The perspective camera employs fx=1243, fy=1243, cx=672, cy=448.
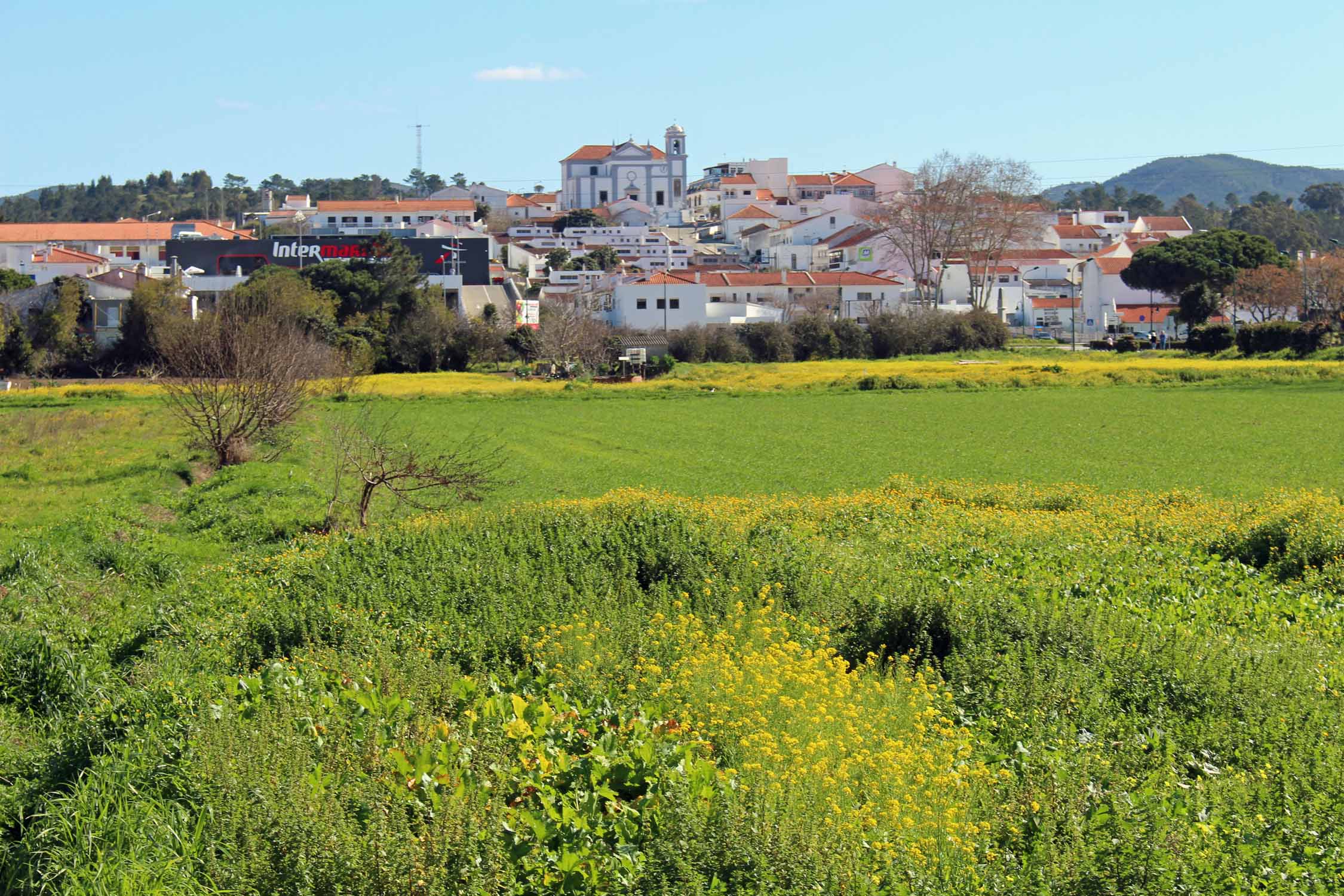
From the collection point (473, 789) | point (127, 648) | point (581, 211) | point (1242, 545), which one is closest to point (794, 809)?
point (473, 789)

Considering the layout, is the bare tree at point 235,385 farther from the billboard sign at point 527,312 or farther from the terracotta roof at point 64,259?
the terracotta roof at point 64,259

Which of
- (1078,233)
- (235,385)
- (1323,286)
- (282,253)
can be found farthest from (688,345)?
(1078,233)

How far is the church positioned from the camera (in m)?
143

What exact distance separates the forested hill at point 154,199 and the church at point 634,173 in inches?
1360

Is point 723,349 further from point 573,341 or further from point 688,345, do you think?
point 573,341

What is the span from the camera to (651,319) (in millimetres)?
69250

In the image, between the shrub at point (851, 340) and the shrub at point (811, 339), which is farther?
the shrub at point (851, 340)

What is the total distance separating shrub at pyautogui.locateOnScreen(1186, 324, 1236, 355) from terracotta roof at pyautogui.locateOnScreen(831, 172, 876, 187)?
2785 inches

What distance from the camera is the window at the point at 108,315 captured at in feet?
188

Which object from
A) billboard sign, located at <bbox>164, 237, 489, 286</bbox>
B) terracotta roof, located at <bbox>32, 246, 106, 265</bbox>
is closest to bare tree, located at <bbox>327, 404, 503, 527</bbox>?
billboard sign, located at <bbox>164, 237, 489, 286</bbox>

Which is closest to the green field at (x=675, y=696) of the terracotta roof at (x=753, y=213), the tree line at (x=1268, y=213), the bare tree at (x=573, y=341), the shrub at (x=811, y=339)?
the bare tree at (x=573, y=341)

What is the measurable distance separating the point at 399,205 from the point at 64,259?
4103cm

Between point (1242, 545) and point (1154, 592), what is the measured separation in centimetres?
285

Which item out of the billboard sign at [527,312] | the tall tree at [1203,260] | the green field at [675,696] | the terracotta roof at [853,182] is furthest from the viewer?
the terracotta roof at [853,182]
